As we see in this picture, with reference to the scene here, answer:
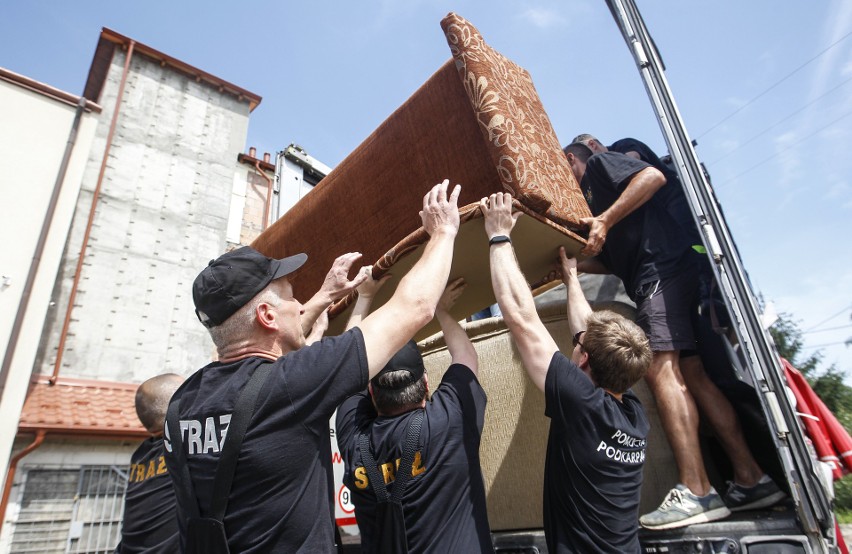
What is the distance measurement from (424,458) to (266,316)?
28.4 inches

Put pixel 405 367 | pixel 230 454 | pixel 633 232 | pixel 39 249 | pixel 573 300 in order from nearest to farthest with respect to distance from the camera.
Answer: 1. pixel 230 454
2. pixel 405 367
3. pixel 573 300
4. pixel 633 232
5. pixel 39 249

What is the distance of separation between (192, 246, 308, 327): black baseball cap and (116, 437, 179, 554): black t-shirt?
1466 millimetres

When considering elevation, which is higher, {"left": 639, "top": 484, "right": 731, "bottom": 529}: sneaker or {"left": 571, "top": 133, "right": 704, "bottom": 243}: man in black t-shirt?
{"left": 571, "top": 133, "right": 704, "bottom": 243}: man in black t-shirt

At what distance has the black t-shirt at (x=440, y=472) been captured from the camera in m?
1.76

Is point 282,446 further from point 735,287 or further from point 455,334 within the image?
point 735,287

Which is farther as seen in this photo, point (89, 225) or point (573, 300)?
point (89, 225)

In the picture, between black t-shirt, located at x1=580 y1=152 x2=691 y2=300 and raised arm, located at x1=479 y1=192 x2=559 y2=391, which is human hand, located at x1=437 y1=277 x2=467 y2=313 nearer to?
raised arm, located at x1=479 y1=192 x2=559 y2=391

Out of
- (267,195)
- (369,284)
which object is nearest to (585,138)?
(369,284)

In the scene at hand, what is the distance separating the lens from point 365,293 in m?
2.30

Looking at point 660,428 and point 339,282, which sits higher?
point 339,282

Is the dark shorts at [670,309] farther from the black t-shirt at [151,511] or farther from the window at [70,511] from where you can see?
the window at [70,511]

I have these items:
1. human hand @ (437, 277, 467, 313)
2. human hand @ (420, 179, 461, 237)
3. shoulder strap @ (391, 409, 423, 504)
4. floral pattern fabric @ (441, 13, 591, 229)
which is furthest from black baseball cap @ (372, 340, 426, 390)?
floral pattern fabric @ (441, 13, 591, 229)

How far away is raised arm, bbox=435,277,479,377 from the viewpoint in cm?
221

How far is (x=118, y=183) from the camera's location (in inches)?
458
